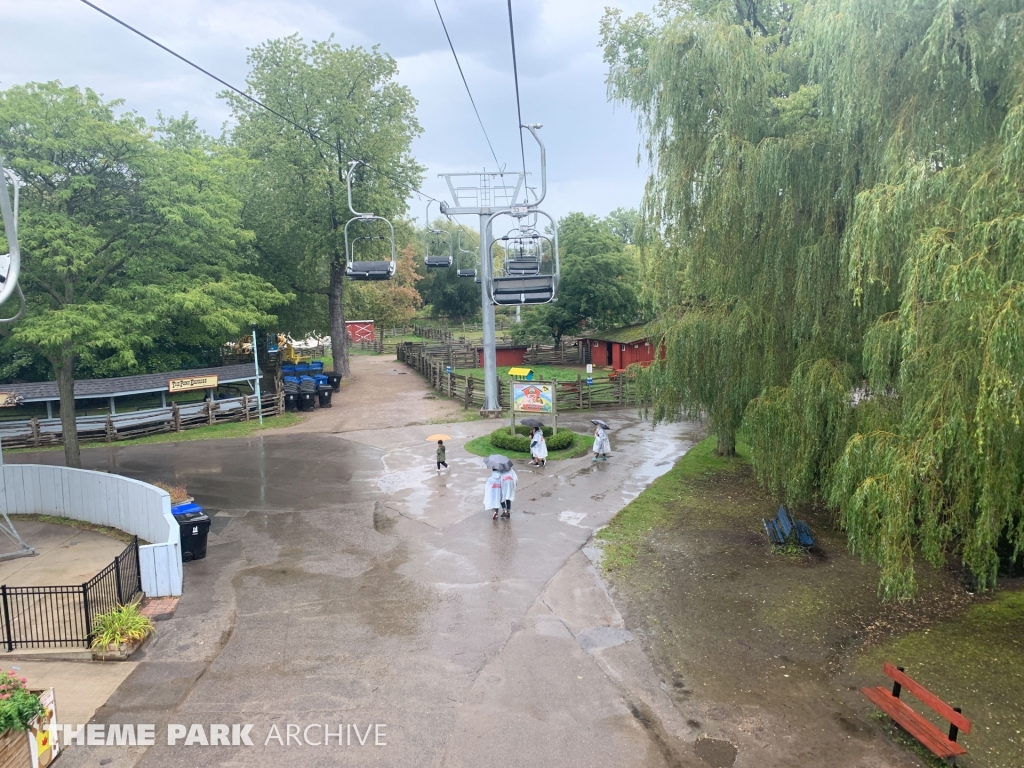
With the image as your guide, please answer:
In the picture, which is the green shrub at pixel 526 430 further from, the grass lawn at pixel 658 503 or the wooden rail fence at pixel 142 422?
the wooden rail fence at pixel 142 422

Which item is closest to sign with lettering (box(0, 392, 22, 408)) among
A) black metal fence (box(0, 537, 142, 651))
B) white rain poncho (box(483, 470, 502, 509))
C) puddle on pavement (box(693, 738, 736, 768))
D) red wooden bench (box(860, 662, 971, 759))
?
black metal fence (box(0, 537, 142, 651))

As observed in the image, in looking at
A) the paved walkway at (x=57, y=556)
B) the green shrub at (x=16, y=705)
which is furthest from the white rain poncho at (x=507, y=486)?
the green shrub at (x=16, y=705)

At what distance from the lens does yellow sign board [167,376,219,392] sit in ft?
81.5

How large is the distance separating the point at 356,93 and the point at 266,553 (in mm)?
27065

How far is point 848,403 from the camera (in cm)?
1086

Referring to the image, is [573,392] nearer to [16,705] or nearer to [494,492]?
[494,492]

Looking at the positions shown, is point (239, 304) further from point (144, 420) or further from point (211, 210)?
point (144, 420)

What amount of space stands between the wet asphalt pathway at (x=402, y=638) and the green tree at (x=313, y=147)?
1872cm

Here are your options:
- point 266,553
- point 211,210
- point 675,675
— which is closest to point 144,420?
point 211,210

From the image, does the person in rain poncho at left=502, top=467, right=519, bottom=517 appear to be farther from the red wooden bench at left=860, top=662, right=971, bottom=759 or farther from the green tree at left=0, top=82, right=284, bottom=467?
the green tree at left=0, top=82, right=284, bottom=467

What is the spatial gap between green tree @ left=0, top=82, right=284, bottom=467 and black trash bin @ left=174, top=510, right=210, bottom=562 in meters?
7.08

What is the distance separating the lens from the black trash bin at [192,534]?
12.0 m

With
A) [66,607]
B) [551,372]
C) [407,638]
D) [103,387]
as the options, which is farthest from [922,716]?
[551,372]

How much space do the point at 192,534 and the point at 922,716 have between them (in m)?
11.2
